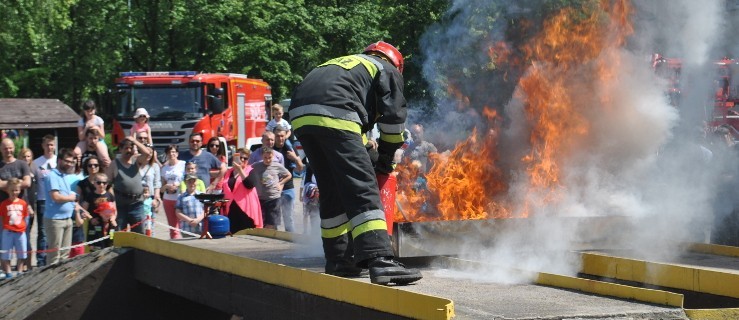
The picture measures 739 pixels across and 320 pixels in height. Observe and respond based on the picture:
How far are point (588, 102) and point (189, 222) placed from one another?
5670 mm

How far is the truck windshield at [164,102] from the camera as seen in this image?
2605cm

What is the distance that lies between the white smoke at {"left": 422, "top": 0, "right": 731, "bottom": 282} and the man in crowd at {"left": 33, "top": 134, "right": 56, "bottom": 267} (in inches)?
197

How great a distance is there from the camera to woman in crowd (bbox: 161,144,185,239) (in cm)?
1296

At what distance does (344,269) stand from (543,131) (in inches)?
93.5

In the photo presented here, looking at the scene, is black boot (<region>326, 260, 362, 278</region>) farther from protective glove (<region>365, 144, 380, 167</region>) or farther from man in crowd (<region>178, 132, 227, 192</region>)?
man in crowd (<region>178, 132, 227, 192</region>)

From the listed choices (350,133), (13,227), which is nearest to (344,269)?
(350,133)

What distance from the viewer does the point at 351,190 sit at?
6363mm

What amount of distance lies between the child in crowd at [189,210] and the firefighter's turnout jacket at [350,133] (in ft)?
19.0

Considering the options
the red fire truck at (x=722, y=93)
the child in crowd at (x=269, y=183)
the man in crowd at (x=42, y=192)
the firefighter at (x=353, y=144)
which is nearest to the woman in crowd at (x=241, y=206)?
the child in crowd at (x=269, y=183)

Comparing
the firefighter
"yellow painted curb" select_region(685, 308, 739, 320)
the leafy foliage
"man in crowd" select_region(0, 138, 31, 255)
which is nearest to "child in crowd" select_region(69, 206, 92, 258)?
"man in crowd" select_region(0, 138, 31, 255)

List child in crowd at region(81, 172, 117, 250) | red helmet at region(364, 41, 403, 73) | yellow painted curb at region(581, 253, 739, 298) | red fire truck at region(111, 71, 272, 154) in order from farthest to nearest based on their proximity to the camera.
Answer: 1. red fire truck at region(111, 71, 272, 154)
2. child in crowd at region(81, 172, 117, 250)
3. red helmet at region(364, 41, 403, 73)
4. yellow painted curb at region(581, 253, 739, 298)

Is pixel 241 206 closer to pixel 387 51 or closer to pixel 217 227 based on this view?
pixel 217 227

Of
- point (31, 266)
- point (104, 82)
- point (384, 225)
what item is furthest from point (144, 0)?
point (384, 225)

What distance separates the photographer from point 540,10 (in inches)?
374
